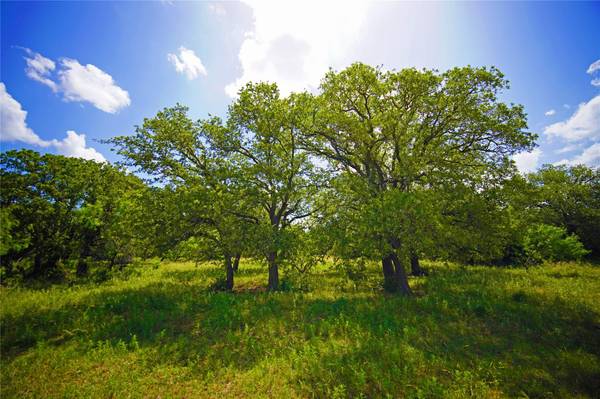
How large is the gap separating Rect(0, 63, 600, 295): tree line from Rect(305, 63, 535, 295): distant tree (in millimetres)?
74

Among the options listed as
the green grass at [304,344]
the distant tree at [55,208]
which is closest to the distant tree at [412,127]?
the green grass at [304,344]

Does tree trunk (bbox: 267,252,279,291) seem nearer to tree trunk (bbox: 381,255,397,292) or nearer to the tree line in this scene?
the tree line

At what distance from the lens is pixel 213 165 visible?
15.3 metres

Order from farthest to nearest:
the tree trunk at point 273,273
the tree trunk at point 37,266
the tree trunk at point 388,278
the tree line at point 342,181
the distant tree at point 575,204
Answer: the distant tree at point 575,204 → the tree trunk at point 37,266 → the tree trunk at point 273,273 → the tree trunk at point 388,278 → the tree line at point 342,181

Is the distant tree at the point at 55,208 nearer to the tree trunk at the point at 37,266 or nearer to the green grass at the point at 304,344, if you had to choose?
the tree trunk at the point at 37,266

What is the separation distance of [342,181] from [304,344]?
9.10m

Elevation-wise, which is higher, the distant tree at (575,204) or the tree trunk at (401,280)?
the distant tree at (575,204)

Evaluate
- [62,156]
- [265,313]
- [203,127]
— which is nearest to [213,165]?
[203,127]

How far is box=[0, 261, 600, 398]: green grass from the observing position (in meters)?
6.66

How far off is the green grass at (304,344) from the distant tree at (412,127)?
400cm

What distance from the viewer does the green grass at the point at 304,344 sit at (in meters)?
6.66

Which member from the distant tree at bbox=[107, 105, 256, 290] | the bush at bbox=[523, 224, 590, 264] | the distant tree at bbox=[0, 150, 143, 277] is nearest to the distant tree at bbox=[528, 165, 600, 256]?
the bush at bbox=[523, 224, 590, 264]

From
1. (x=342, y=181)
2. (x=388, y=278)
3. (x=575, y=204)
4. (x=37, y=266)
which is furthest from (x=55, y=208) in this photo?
(x=575, y=204)

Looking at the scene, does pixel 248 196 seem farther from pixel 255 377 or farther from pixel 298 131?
pixel 255 377
